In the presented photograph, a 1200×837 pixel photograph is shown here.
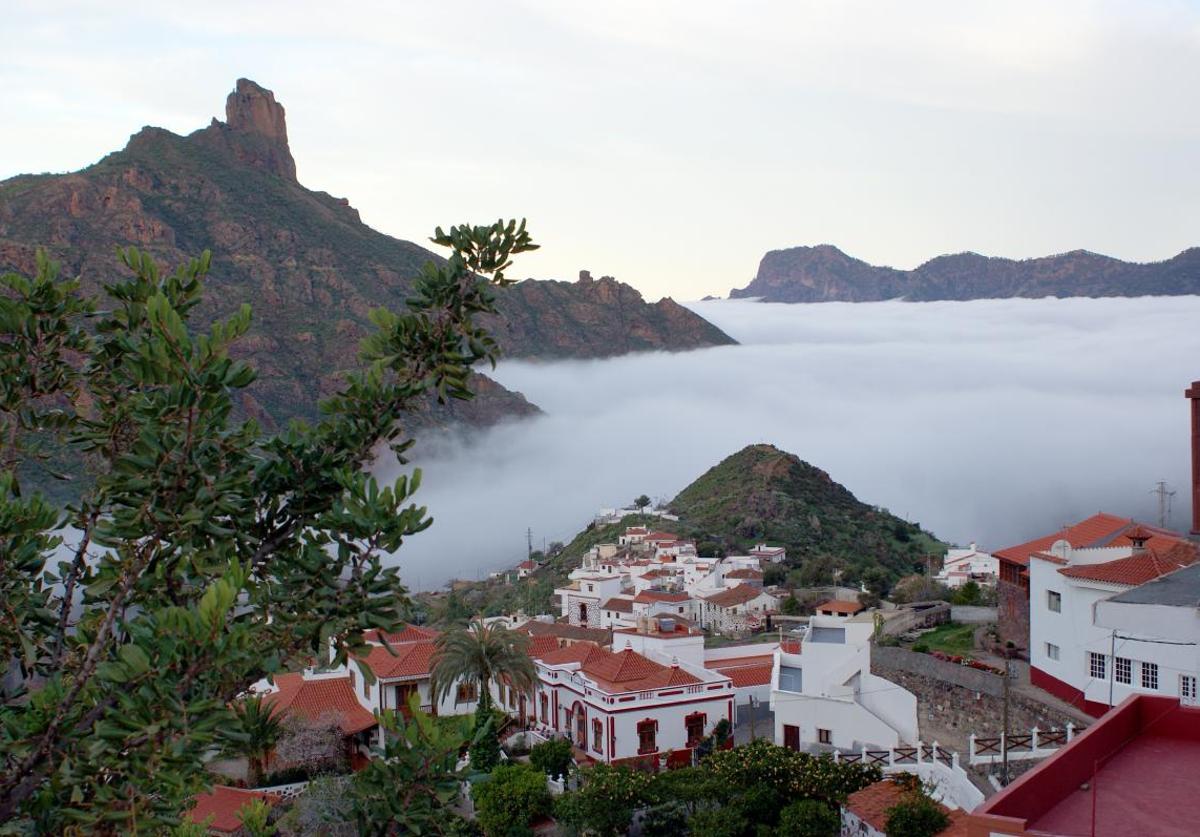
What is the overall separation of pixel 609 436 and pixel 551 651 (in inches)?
5452

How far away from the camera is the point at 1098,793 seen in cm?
629

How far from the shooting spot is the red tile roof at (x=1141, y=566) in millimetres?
20750

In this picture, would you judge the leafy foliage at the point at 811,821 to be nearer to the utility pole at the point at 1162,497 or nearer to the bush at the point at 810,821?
the bush at the point at 810,821

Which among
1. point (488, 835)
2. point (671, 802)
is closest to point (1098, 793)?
point (671, 802)

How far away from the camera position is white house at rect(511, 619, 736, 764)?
83.0 ft

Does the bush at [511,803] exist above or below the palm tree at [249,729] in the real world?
below

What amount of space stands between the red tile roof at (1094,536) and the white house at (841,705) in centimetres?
539

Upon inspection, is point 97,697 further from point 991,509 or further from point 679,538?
point 991,509

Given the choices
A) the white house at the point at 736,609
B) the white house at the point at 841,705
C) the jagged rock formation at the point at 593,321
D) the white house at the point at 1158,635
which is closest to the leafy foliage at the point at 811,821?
the white house at the point at 841,705

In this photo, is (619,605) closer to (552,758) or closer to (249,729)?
(552,758)

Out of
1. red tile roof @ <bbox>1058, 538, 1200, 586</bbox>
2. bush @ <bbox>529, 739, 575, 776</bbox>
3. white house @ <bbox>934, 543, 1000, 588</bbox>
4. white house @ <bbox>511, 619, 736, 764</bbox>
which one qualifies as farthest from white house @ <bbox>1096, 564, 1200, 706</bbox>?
white house @ <bbox>934, 543, 1000, 588</bbox>

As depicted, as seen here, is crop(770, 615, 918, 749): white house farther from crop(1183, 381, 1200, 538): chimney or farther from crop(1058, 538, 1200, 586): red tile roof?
crop(1183, 381, 1200, 538): chimney

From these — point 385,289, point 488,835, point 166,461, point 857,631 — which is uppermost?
point 385,289

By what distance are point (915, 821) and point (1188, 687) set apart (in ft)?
19.7
